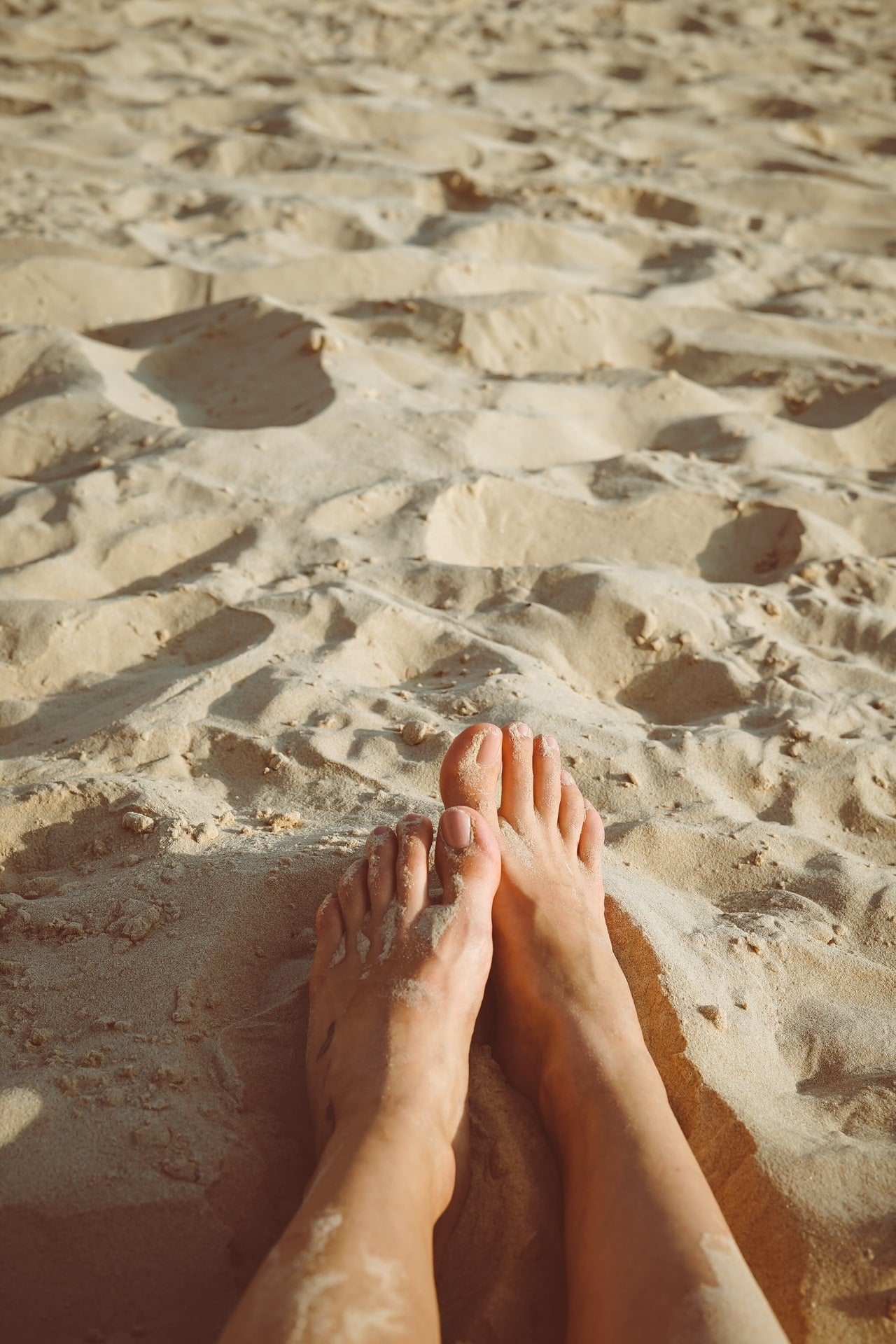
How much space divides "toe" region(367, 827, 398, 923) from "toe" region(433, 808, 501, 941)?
0.07 meters

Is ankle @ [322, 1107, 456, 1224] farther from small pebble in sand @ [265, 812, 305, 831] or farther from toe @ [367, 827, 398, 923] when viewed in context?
small pebble in sand @ [265, 812, 305, 831]

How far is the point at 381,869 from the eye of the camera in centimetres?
149

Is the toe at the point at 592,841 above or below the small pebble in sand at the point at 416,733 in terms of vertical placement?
below

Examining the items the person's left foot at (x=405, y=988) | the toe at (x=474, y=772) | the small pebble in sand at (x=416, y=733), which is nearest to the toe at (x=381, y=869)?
the person's left foot at (x=405, y=988)

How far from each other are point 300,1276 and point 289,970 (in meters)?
0.52

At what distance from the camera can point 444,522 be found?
236 centimetres

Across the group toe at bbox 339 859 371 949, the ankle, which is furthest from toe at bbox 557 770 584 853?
the ankle

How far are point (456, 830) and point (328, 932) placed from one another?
0.79 feet

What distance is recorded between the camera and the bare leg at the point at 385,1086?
0.96m

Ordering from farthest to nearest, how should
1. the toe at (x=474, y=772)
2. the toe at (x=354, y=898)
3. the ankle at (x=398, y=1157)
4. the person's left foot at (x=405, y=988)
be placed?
the toe at (x=474, y=772) < the toe at (x=354, y=898) < the person's left foot at (x=405, y=988) < the ankle at (x=398, y=1157)

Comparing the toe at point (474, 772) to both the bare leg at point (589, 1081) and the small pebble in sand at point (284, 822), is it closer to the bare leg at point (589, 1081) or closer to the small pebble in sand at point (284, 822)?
the bare leg at point (589, 1081)

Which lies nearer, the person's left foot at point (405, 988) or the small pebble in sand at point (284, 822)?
the person's left foot at point (405, 988)

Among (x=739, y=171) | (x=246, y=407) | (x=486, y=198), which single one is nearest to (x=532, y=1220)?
(x=246, y=407)

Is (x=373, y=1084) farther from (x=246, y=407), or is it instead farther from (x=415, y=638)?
(x=246, y=407)
